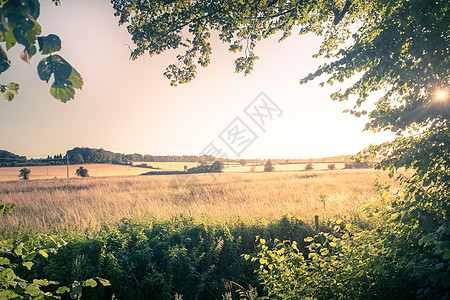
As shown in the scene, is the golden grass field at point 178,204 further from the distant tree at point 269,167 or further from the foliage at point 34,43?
the distant tree at point 269,167

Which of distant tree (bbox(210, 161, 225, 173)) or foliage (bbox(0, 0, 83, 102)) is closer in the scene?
foliage (bbox(0, 0, 83, 102))

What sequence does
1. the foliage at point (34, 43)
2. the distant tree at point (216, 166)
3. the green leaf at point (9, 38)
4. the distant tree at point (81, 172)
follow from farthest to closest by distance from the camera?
the distant tree at point (81, 172), the distant tree at point (216, 166), the green leaf at point (9, 38), the foliage at point (34, 43)

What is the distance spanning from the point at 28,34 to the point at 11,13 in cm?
12

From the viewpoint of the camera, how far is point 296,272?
3.18 meters

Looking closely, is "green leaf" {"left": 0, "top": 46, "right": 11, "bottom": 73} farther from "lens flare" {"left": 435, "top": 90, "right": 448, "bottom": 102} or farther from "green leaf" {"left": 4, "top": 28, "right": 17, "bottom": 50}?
"lens flare" {"left": 435, "top": 90, "right": 448, "bottom": 102}

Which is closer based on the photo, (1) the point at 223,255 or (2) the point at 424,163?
(2) the point at 424,163

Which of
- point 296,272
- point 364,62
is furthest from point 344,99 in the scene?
point 296,272

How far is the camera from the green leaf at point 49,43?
1129 mm

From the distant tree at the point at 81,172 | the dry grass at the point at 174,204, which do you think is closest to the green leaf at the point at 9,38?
the dry grass at the point at 174,204

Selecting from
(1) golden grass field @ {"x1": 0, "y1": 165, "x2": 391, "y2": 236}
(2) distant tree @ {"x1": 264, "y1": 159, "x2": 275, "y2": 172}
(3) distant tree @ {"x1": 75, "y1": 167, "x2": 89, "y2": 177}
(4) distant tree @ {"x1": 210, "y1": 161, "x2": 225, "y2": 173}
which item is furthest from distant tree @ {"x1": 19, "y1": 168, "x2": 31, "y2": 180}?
(2) distant tree @ {"x1": 264, "y1": 159, "x2": 275, "y2": 172}

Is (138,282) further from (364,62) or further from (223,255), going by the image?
(364,62)

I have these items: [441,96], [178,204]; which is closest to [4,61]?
[441,96]

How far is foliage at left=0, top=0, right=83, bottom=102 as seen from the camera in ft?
3.04

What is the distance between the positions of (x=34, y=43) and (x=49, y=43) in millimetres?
60
